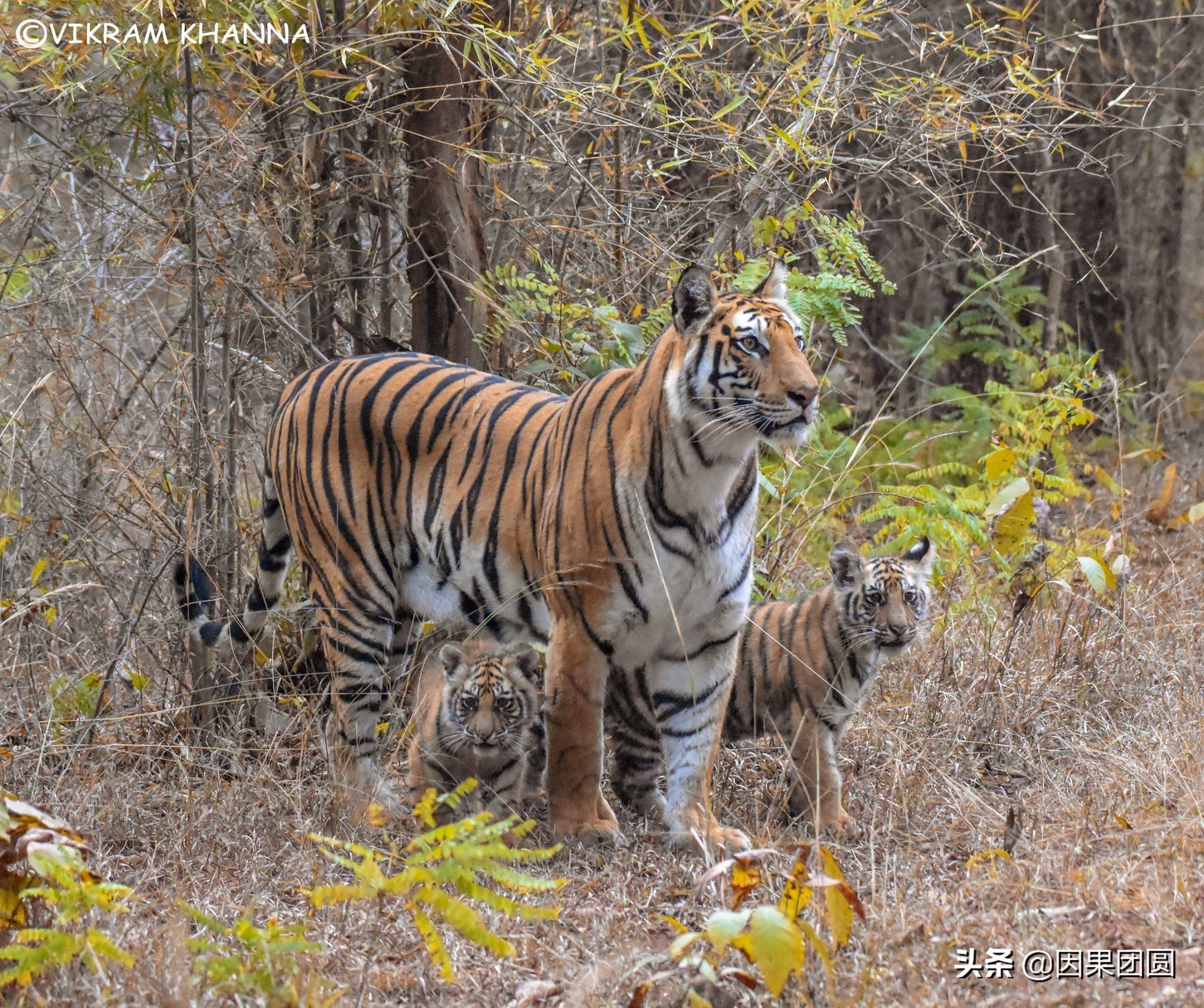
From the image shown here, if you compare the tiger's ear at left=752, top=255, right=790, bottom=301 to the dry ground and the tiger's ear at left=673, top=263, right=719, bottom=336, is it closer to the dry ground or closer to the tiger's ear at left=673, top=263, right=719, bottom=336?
the tiger's ear at left=673, top=263, right=719, bottom=336

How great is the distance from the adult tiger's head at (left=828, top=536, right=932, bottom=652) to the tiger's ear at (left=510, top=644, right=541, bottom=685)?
1117mm

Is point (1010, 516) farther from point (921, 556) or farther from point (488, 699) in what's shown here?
point (488, 699)

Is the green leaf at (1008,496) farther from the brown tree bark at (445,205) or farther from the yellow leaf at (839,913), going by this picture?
the yellow leaf at (839,913)

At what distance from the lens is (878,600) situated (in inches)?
202

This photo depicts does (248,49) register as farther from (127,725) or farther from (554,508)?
(127,725)

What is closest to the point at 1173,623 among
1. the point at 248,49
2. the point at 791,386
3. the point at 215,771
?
the point at 791,386

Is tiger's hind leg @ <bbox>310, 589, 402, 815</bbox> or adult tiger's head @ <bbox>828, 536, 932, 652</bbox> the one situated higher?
adult tiger's head @ <bbox>828, 536, 932, 652</bbox>

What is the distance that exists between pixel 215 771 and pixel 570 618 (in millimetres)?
1297

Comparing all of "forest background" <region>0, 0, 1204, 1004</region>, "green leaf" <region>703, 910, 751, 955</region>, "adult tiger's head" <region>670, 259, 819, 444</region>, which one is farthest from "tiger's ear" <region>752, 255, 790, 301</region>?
"green leaf" <region>703, 910, 751, 955</region>

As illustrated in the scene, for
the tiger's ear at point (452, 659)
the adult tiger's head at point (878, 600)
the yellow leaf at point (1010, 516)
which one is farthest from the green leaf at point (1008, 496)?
the tiger's ear at point (452, 659)

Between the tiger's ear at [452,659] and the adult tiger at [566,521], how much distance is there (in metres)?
0.15

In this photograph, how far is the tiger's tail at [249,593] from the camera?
5156 mm

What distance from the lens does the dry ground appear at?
10.8ft

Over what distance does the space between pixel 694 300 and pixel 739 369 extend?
28 cm
